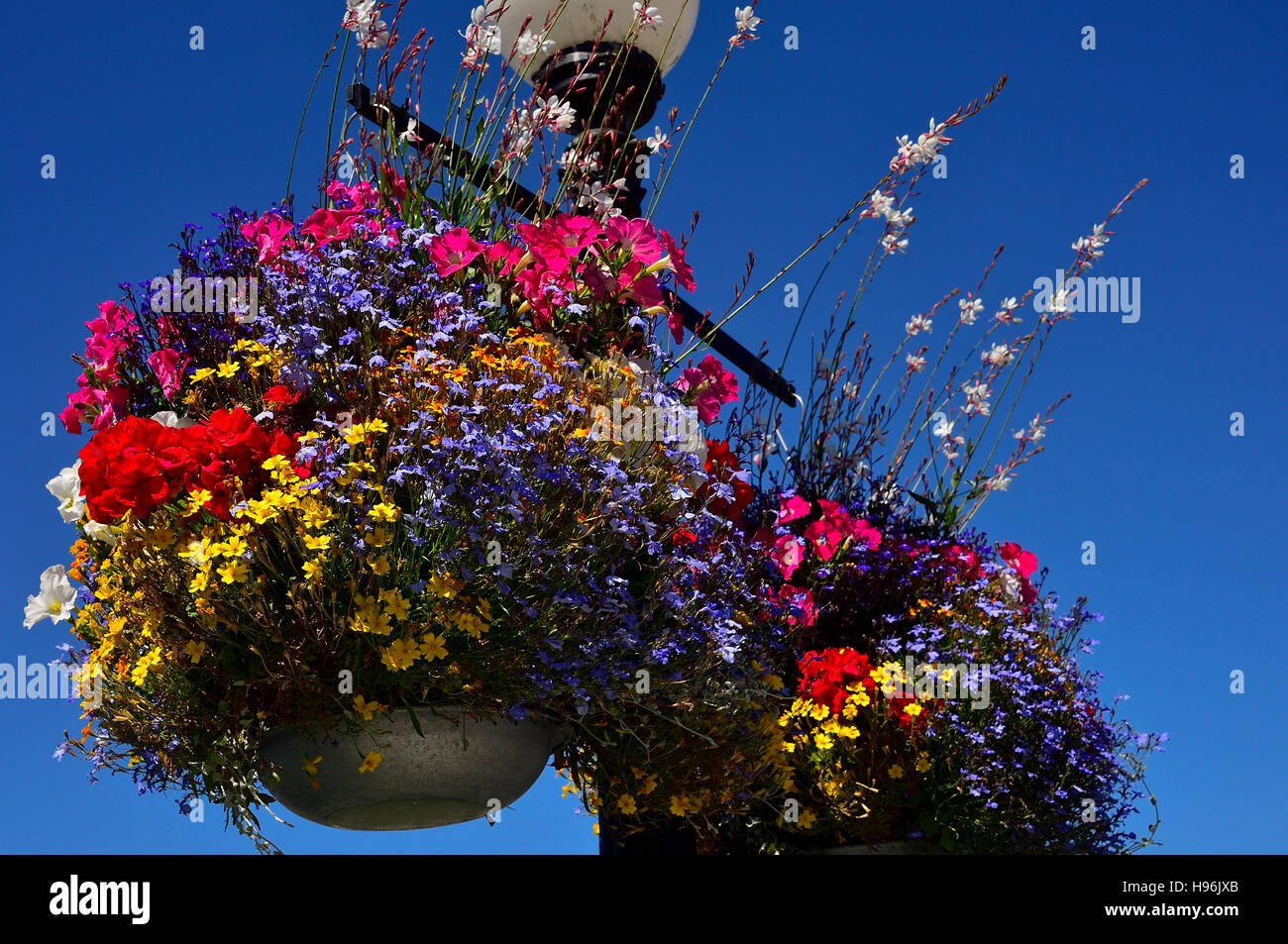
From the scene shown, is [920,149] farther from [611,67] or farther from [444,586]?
[444,586]

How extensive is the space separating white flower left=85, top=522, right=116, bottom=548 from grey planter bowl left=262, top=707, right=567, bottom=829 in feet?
2.34

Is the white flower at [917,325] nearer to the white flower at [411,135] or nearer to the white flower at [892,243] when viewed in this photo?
the white flower at [892,243]

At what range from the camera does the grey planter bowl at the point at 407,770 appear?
2818 millimetres

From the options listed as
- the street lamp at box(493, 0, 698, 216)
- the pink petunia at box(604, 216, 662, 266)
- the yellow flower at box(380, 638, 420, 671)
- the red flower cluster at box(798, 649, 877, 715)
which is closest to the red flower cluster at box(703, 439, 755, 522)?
the red flower cluster at box(798, 649, 877, 715)

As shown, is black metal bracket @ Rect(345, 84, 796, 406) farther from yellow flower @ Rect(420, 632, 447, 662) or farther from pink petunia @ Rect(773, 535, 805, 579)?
yellow flower @ Rect(420, 632, 447, 662)

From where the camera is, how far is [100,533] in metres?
3.09

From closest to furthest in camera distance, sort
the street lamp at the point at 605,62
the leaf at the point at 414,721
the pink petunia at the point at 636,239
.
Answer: the leaf at the point at 414,721 → the pink petunia at the point at 636,239 → the street lamp at the point at 605,62

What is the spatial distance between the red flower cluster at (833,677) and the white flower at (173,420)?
2.15m

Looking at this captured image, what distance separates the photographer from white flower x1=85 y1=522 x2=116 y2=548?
10.1 ft

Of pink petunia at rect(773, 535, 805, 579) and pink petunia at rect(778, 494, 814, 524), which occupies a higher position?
pink petunia at rect(778, 494, 814, 524)

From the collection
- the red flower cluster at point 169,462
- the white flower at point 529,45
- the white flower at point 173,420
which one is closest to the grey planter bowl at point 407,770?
the red flower cluster at point 169,462
